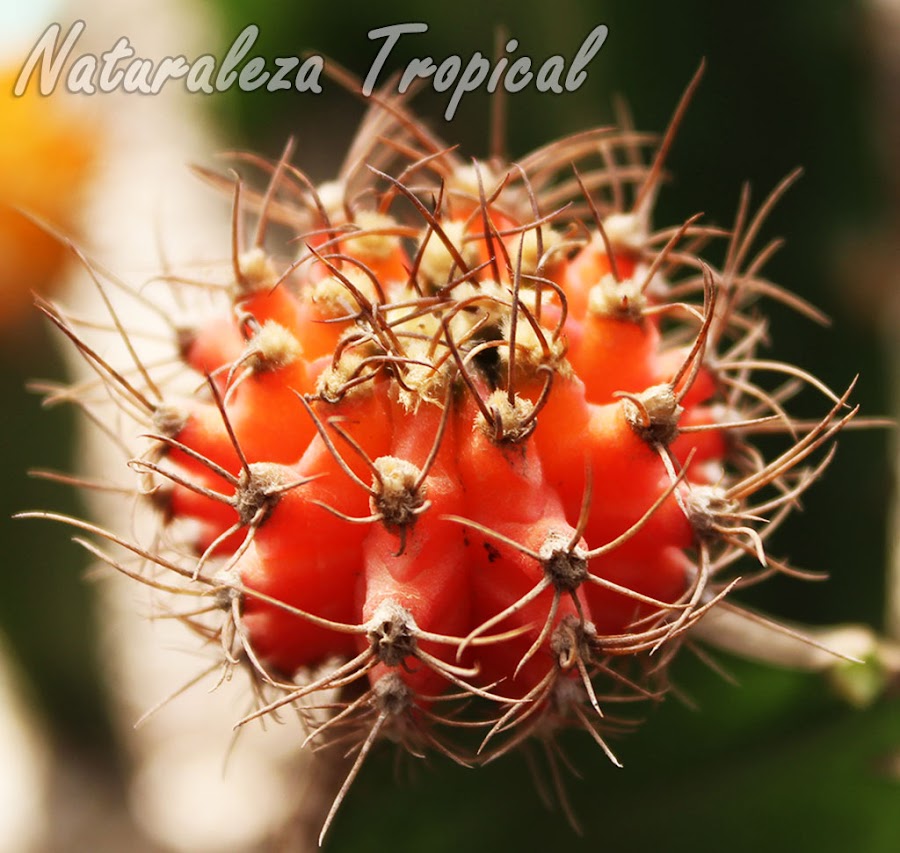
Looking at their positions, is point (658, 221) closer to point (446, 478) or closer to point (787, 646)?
point (787, 646)

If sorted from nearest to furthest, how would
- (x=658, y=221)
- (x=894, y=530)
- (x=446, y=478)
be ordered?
(x=446, y=478), (x=658, y=221), (x=894, y=530)

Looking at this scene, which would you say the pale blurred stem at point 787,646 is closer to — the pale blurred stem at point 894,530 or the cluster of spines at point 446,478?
the cluster of spines at point 446,478

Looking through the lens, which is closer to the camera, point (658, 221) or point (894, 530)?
point (658, 221)

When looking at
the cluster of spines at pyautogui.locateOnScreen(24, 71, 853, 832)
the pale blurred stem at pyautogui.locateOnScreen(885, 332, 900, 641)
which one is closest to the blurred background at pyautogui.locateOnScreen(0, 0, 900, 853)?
the pale blurred stem at pyautogui.locateOnScreen(885, 332, 900, 641)

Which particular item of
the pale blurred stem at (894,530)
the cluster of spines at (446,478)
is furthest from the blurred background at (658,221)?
the cluster of spines at (446,478)

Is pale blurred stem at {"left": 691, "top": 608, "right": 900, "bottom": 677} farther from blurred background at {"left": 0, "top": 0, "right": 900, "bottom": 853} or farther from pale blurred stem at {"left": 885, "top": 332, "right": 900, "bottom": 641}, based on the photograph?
pale blurred stem at {"left": 885, "top": 332, "right": 900, "bottom": 641}

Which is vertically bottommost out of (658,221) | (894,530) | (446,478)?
(894,530)

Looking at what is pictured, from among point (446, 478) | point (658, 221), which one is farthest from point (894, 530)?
point (446, 478)
